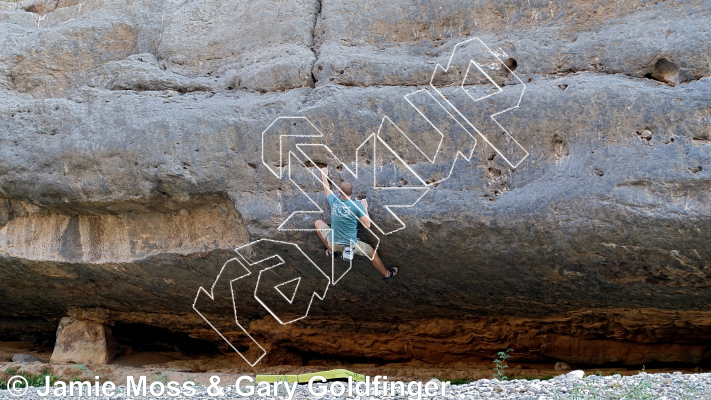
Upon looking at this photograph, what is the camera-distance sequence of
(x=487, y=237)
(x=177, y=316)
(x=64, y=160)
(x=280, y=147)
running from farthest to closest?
(x=177, y=316) → (x=64, y=160) → (x=280, y=147) → (x=487, y=237)

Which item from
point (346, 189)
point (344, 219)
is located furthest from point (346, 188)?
point (344, 219)

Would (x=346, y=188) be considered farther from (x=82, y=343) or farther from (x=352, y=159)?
(x=82, y=343)

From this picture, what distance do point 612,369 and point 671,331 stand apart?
858 millimetres

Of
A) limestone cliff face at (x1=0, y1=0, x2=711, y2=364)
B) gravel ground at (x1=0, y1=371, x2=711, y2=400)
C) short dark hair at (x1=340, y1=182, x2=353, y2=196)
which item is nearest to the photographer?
gravel ground at (x1=0, y1=371, x2=711, y2=400)

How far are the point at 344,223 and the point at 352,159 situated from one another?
0.66 meters

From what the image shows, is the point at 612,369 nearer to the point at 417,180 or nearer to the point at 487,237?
the point at 487,237

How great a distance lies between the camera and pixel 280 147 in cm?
694

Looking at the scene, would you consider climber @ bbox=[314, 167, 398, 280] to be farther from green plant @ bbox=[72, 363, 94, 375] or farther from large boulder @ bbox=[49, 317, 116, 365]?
large boulder @ bbox=[49, 317, 116, 365]

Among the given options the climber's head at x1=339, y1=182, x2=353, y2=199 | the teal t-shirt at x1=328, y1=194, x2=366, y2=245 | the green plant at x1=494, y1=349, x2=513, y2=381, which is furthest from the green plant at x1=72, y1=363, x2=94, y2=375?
the green plant at x1=494, y1=349, x2=513, y2=381

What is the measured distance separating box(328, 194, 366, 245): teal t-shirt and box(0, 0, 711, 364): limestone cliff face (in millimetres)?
400

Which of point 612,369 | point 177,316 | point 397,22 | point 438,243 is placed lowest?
point 612,369

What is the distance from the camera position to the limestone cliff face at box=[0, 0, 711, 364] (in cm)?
606

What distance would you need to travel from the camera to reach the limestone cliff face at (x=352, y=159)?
6.06 m

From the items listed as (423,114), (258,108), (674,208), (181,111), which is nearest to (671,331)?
(674,208)
